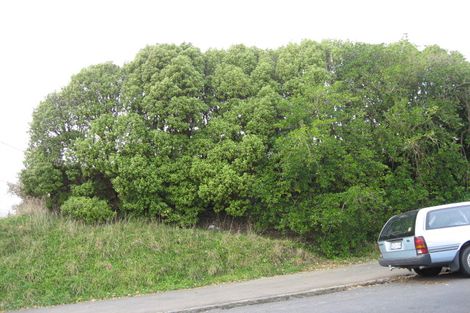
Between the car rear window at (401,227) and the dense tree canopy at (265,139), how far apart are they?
2.66 meters

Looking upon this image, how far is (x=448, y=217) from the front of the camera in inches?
367

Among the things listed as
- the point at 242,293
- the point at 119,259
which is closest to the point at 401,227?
the point at 242,293

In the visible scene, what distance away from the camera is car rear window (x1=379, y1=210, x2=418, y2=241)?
9352mm

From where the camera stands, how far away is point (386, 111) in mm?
15602

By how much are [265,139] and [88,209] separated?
6564 mm

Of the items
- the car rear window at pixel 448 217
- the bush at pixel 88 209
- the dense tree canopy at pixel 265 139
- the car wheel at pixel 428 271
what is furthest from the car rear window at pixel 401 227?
the bush at pixel 88 209

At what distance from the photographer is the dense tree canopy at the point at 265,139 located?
13797 millimetres

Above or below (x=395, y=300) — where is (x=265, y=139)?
above

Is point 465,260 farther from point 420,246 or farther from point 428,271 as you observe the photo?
point 428,271

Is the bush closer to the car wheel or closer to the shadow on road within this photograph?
the shadow on road

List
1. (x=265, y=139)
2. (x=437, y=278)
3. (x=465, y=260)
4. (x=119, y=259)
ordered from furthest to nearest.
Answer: (x=265, y=139)
(x=119, y=259)
(x=437, y=278)
(x=465, y=260)

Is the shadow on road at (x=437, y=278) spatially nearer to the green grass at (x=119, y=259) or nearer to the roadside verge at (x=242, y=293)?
the roadside verge at (x=242, y=293)

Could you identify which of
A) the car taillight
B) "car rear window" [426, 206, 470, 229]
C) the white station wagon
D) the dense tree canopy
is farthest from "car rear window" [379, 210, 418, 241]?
the dense tree canopy

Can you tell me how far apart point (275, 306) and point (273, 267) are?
14.7 ft
